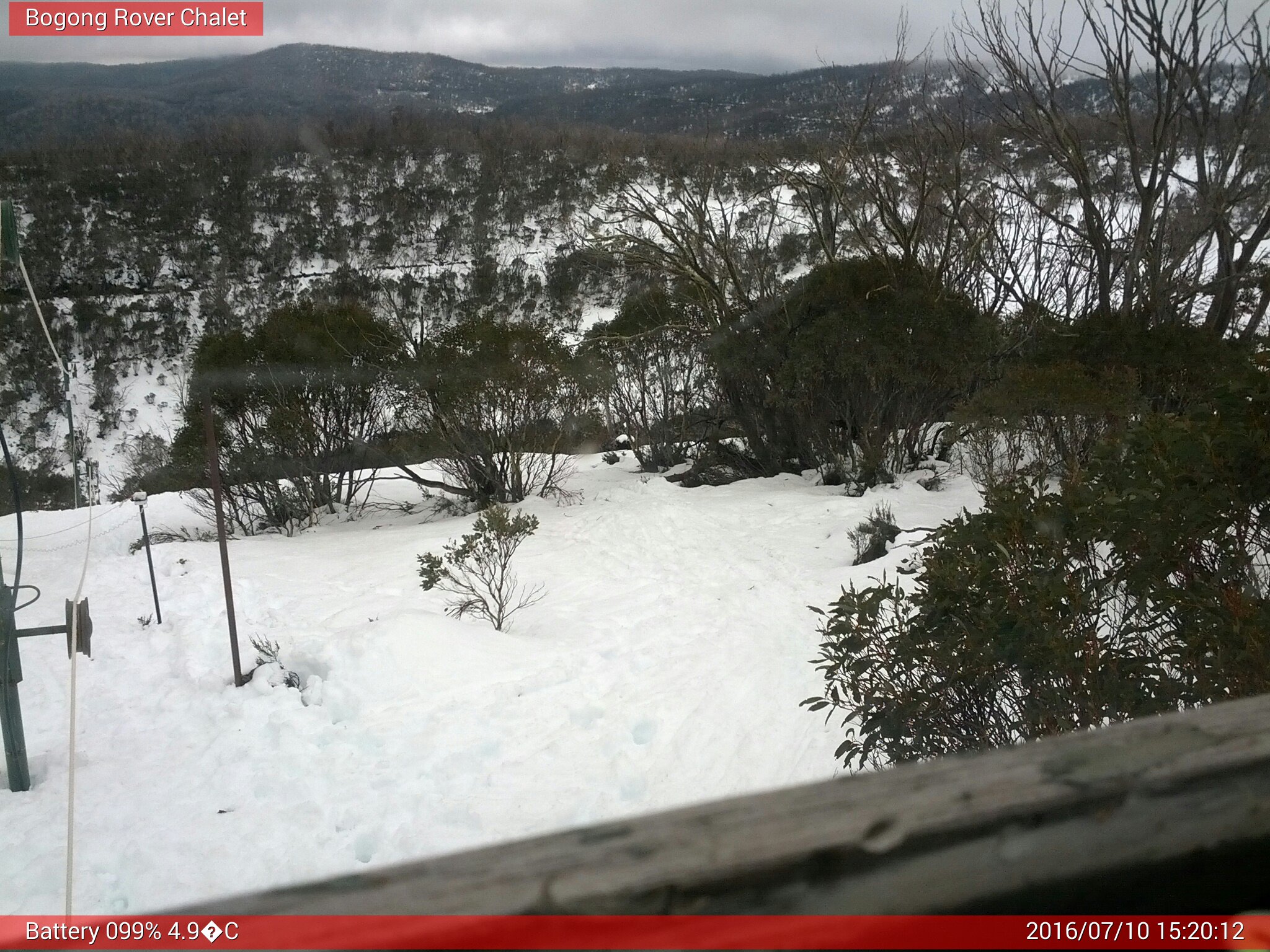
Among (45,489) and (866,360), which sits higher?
(866,360)

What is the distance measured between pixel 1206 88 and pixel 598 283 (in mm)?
19770

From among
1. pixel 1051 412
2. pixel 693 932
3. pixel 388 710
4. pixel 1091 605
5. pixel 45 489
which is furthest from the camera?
pixel 45 489

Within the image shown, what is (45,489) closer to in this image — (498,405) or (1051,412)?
(498,405)

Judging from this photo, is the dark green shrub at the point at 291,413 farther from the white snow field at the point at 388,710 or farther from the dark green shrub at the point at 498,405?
the white snow field at the point at 388,710

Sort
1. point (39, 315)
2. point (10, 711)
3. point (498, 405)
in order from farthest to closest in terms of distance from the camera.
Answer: point (498, 405)
point (39, 315)
point (10, 711)

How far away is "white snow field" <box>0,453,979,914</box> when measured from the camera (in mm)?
3316

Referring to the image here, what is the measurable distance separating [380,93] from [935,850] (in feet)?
83.2

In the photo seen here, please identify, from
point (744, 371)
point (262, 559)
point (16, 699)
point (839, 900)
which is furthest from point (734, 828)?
point (744, 371)

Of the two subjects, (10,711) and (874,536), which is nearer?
(10,711)

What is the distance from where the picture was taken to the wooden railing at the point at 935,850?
47 centimetres

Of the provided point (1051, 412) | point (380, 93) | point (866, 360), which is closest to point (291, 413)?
point (866, 360)

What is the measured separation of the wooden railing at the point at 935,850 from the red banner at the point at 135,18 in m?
3.00

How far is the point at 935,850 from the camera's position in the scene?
1.67ft

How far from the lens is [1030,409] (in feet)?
22.7
